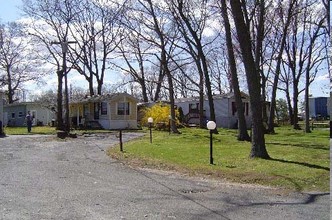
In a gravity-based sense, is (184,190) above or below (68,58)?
below

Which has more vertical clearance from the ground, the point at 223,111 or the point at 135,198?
the point at 223,111

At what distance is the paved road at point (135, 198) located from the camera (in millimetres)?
6777

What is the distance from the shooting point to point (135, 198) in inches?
316

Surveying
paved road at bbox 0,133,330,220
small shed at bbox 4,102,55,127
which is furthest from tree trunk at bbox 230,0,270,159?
small shed at bbox 4,102,55,127

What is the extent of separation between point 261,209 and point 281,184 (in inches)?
106

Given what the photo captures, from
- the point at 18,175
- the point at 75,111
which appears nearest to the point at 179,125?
the point at 75,111

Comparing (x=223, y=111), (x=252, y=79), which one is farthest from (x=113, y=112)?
(x=252, y=79)

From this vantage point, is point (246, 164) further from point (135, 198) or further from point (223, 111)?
point (223, 111)

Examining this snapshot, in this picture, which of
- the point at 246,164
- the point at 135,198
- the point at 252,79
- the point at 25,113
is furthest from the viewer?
the point at 25,113

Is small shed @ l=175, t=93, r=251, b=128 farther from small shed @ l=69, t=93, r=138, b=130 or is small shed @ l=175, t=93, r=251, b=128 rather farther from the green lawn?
the green lawn

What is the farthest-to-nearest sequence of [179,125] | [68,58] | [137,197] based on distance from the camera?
[68,58], [179,125], [137,197]

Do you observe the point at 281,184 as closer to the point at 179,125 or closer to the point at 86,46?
the point at 179,125

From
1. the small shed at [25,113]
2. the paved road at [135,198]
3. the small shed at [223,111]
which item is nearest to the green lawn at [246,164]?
the paved road at [135,198]

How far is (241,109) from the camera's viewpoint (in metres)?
21.9
